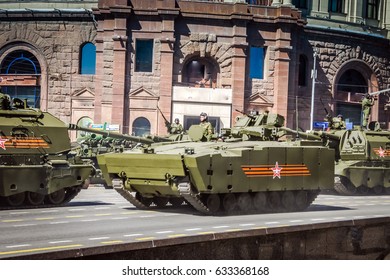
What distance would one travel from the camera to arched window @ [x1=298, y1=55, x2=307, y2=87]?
171 feet

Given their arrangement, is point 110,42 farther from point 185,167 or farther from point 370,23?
point 185,167

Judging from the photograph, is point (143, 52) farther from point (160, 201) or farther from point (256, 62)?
point (160, 201)

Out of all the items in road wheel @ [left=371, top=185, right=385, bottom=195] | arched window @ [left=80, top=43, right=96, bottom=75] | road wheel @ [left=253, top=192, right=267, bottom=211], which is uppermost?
arched window @ [left=80, top=43, right=96, bottom=75]

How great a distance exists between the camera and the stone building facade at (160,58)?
1866 inches

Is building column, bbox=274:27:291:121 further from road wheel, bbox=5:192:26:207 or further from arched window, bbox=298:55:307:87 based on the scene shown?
road wheel, bbox=5:192:26:207

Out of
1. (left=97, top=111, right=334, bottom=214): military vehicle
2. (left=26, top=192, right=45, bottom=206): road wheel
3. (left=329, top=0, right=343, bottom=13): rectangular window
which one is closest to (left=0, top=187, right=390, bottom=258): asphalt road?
(left=97, top=111, right=334, bottom=214): military vehicle

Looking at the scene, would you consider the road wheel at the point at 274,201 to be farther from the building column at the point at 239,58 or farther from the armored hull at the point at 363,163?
the building column at the point at 239,58

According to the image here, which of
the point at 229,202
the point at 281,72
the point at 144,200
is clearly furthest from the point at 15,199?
the point at 281,72

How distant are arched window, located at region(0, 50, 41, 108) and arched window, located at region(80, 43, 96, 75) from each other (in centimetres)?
264

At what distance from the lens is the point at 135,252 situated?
10875mm

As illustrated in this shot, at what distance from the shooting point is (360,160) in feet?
111

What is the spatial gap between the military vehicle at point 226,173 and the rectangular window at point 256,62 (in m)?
24.5

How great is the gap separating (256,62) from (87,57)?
10302mm

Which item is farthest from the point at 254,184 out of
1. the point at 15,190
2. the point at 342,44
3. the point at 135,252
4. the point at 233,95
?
the point at 342,44
